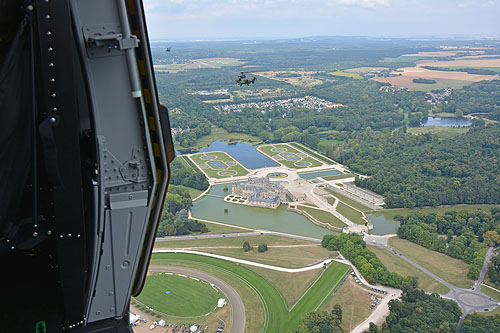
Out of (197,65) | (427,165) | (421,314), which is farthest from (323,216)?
(197,65)

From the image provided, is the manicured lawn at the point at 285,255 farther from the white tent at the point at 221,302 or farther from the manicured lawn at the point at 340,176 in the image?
A: the manicured lawn at the point at 340,176

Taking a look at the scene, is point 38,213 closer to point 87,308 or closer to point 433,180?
point 87,308

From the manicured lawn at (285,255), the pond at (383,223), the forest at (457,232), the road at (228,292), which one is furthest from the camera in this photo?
the pond at (383,223)

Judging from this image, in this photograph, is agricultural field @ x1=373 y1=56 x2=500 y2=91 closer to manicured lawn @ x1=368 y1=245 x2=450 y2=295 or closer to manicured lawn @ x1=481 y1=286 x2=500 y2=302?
manicured lawn @ x1=368 y1=245 x2=450 y2=295

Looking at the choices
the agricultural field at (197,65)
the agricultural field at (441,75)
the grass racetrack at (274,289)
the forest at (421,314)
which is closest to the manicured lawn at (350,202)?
the grass racetrack at (274,289)

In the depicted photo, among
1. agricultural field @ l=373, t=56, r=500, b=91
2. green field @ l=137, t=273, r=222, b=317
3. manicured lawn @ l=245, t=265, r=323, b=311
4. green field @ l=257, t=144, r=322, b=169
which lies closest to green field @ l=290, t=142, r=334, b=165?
green field @ l=257, t=144, r=322, b=169

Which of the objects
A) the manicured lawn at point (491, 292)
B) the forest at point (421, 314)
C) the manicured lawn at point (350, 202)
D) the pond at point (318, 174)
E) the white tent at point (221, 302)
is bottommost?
the pond at point (318, 174)
